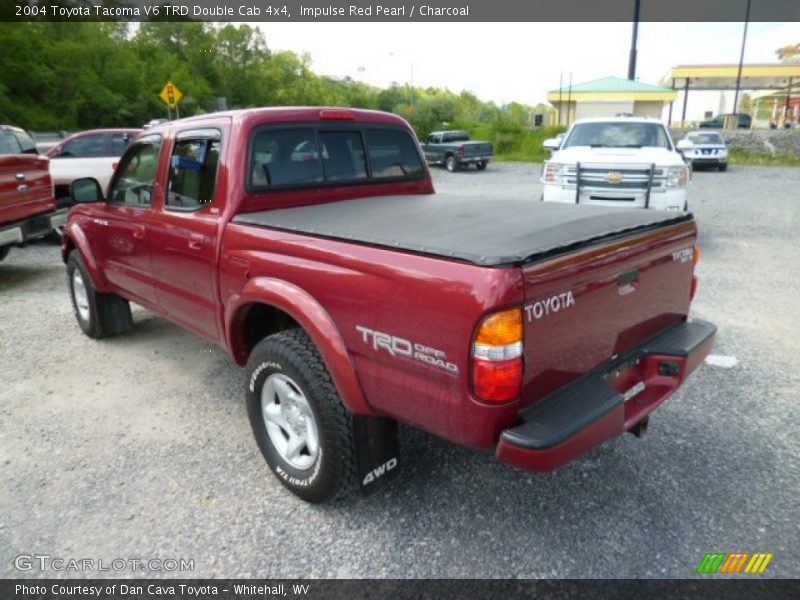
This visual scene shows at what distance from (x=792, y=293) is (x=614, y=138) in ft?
14.0

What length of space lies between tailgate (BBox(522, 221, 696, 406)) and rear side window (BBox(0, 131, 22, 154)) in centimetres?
915

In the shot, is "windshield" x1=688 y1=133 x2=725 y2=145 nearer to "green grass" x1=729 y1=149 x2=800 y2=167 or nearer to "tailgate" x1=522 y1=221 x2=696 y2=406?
"green grass" x1=729 y1=149 x2=800 y2=167

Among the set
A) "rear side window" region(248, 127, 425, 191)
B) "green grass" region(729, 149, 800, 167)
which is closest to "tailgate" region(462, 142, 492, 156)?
"green grass" region(729, 149, 800, 167)

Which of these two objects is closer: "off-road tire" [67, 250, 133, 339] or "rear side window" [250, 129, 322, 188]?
"rear side window" [250, 129, 322, 188]

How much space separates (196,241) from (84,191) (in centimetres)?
177

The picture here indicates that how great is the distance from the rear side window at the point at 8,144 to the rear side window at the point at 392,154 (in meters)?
7.11

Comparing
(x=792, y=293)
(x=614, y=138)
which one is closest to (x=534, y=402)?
(x=792, y=293)

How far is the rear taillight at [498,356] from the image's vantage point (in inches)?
77.2

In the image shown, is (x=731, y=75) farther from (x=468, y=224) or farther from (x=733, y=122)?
(x=468, y=224)

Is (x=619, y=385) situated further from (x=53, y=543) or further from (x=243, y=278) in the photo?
(x=53, y=543)

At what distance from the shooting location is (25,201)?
7.16 m

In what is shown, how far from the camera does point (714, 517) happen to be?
2.74 m

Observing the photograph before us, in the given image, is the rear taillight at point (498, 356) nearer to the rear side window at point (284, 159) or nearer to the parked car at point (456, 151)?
the rear side window at point (284, 159)

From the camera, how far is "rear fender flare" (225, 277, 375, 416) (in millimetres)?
2438
